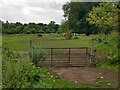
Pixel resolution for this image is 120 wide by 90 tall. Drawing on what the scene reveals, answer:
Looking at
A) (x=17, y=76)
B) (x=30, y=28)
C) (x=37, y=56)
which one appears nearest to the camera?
(x=17, y=76)

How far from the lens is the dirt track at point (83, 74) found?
12000 mm

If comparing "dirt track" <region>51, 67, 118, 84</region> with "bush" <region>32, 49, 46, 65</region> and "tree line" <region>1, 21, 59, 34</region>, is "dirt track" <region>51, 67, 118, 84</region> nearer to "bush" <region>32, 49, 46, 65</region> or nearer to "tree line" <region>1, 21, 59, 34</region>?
"bush" <region>32, 49, 46, 65</region>

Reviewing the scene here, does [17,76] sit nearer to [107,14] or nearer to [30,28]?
[107,14]

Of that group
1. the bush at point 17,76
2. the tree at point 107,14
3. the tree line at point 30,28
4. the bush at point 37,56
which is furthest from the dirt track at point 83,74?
the tree line at point 30,28

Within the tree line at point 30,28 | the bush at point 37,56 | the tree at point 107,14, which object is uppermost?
the tree line at point 30,28

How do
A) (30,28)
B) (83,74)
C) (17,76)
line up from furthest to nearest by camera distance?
(30,28) < (83,74) < (17,76)

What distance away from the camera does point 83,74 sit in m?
13.2

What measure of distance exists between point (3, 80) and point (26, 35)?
122 ft

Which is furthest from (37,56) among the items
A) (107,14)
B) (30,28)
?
(30,28)

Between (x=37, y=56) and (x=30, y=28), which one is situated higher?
(x=30, y=28)

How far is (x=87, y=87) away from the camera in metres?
10.4

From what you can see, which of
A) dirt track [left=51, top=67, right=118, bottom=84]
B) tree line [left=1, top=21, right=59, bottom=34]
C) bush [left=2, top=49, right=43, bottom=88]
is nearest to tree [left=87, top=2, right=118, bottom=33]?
dirt track [left=51, top=67, right=118, bottom=84]

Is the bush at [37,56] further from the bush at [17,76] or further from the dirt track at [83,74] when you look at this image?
the bush at [17,76]

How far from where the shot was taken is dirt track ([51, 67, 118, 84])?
39.4 feet
